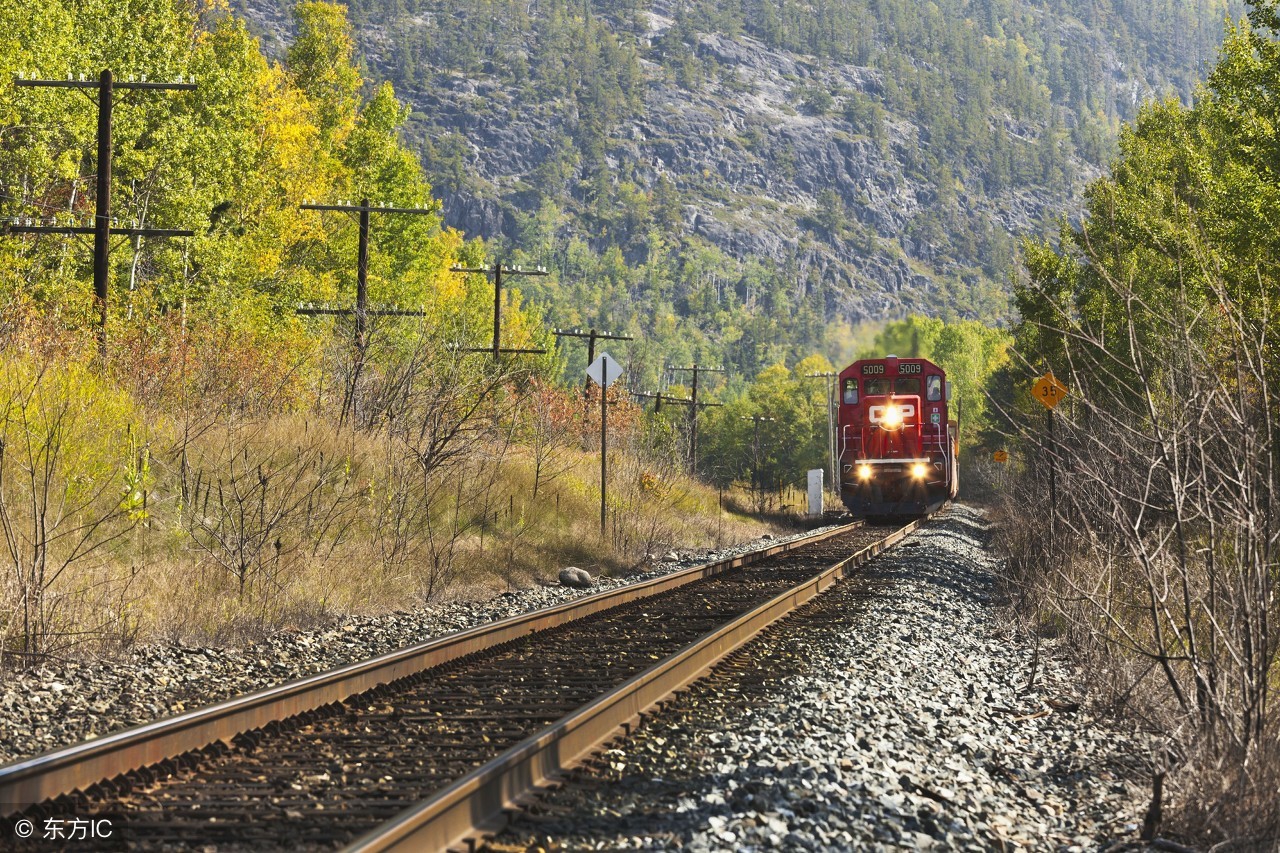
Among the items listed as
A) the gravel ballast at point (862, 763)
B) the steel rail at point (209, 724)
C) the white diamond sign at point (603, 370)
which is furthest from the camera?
the white diamond sign at point (603, 370)

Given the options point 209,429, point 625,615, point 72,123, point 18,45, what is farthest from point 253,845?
point 72,123

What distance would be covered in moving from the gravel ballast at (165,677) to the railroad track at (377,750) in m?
0.72

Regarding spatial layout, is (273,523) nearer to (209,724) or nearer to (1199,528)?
(209,724)

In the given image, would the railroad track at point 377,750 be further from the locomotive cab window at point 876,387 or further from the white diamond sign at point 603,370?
the locomotive cab window at point 876,387

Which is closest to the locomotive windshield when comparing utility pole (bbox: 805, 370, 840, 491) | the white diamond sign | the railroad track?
the white diamond sign

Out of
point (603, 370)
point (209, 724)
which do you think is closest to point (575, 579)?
point (603, 370)

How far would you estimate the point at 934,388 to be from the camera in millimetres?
31594

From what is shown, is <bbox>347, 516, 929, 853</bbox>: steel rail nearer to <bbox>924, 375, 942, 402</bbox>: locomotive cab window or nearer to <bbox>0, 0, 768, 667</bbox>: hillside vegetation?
<bbox>0, 0, 768, 667</bbox>: hillside vegetation

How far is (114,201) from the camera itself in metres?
34.9

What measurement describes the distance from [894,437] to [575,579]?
1643 centimetres

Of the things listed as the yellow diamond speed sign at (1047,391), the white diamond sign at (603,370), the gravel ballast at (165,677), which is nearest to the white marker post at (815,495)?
the white diamond sign at (603,370)

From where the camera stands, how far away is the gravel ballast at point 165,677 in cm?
711

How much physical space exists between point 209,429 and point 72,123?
16.8m

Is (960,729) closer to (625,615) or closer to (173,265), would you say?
(625,615)
